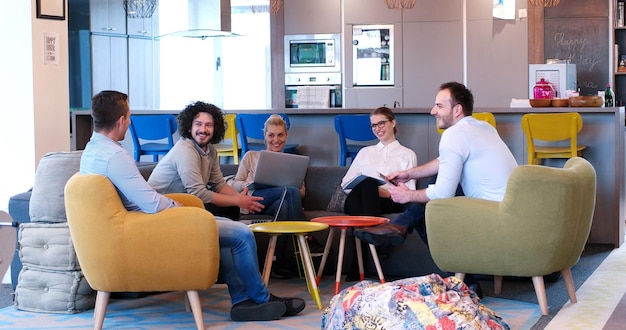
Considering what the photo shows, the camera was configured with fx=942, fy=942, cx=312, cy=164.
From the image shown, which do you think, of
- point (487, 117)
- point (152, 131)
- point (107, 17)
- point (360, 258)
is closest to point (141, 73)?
point (107, 17)

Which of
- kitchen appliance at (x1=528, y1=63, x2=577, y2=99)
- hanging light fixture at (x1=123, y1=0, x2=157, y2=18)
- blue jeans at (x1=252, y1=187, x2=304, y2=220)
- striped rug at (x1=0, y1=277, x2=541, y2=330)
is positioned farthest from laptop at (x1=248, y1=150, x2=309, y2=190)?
hanging light fixture at (x1=123, y1=0, x2=157, y2=18)

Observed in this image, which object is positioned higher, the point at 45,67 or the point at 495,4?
the point at 495,4

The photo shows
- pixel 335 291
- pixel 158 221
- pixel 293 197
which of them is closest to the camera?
pixel 158 221

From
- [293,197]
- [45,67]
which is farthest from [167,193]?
[45,67]

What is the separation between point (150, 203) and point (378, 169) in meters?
2.20

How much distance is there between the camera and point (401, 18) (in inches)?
426

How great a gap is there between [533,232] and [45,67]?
311 centimetres

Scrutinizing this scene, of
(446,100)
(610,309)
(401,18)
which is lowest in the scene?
(610,309)

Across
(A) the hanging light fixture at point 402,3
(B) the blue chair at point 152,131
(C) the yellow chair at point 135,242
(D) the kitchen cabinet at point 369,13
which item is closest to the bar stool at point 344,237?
(C) the yellow chair at point 135,242

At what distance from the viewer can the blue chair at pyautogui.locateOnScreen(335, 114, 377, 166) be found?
7.75 metres

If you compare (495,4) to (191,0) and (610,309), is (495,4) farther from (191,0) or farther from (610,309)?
(610,309)

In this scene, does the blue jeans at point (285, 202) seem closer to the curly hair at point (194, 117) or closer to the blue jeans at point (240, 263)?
the curly hair at point (194, 117)

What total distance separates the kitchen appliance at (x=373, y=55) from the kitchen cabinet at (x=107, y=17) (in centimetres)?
268

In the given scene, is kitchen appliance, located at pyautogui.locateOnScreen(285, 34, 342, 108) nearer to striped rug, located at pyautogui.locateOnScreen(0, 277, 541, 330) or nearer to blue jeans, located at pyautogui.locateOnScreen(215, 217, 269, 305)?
striped rug, located at pyautogui.locateOnScreen(0, 277, 541, 330)
